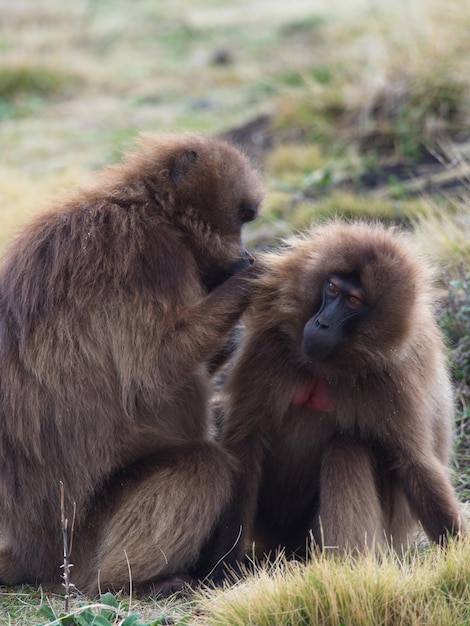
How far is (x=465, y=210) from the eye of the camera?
6797mm

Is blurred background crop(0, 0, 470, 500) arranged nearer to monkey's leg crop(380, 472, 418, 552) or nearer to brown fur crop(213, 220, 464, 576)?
monkey's leg crop(380, 472, 418, 552)

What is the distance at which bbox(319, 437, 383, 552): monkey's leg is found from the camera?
3902 mm

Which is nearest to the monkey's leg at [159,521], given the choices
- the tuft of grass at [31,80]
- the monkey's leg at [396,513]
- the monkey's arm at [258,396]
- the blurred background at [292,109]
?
the monkey's arm at [258,396]

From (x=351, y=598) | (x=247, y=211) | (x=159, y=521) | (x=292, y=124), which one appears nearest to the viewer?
(x=351, y=598)

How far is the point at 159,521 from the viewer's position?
386cm

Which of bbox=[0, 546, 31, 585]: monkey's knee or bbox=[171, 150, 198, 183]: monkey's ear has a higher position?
bbox=[171, 150, 198, 183]: monkey's ear

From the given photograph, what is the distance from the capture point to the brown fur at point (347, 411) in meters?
3.96

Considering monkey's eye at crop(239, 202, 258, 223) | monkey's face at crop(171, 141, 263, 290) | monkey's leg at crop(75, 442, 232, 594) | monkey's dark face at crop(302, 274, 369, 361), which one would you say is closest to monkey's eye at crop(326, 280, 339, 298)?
monkey's dark face at crop(302, 274, 369, 361)

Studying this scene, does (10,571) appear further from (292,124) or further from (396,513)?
(292,124)

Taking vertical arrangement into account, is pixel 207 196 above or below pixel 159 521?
above

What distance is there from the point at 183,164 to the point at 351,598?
6.29 ft

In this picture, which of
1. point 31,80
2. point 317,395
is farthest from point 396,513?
point 31,80

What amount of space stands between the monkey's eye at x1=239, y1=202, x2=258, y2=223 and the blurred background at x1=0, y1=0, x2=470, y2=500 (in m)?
0.84

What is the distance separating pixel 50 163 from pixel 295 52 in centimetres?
527
